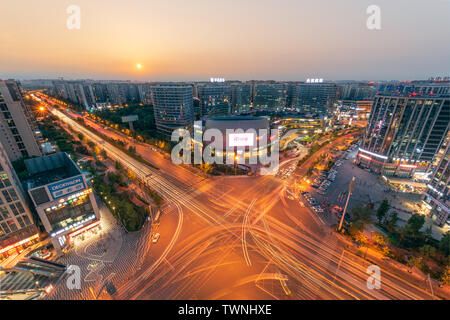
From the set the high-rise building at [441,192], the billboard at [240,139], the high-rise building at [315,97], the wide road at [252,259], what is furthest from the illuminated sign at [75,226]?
the high-rise building at [315,97]

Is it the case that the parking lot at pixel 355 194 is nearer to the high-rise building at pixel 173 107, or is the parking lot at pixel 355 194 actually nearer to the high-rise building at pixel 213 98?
the high-rise building at pixel 173 107

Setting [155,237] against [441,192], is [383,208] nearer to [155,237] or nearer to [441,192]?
[441,192]

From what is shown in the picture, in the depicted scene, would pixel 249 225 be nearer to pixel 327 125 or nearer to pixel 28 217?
pixel 28 217

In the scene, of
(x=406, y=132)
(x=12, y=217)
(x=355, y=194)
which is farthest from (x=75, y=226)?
(x=406, y=132)

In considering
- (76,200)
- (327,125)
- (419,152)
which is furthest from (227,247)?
(327,125)

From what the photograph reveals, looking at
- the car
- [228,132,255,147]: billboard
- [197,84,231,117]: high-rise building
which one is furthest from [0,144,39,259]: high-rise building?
[197,84,231,117]: high-rise building

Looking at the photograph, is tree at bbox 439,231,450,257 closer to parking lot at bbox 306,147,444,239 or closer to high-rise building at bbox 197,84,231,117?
parking lot at bbox 306,147,444,239
